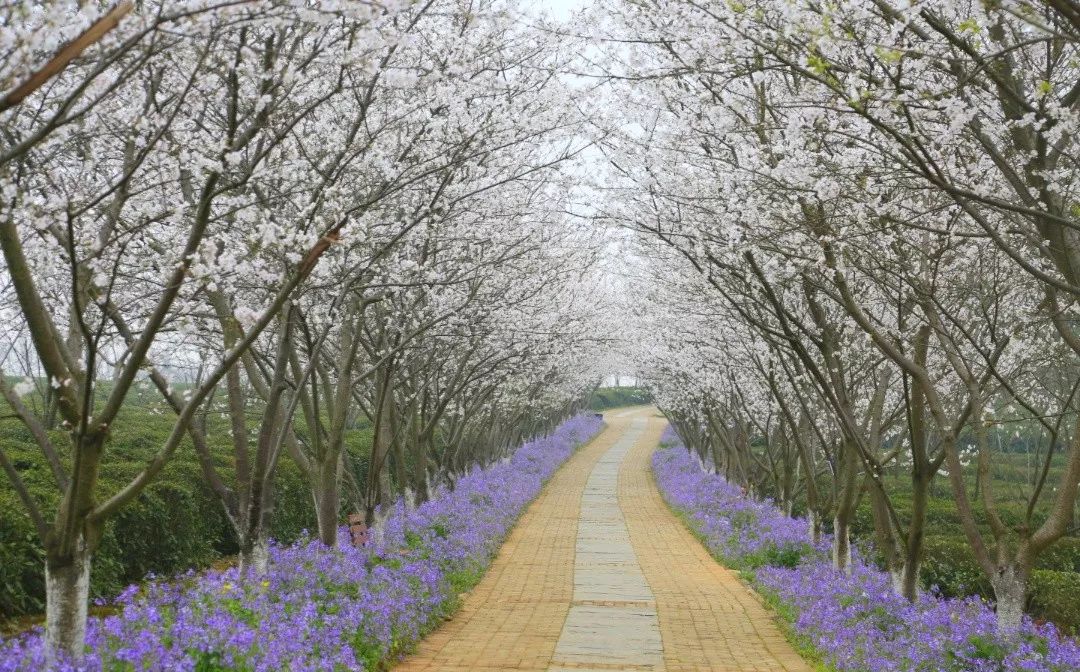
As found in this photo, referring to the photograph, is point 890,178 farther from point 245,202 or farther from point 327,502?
point 327,502

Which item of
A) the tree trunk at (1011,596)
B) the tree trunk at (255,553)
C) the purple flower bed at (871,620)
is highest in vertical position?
the tree trunk at (255,553)

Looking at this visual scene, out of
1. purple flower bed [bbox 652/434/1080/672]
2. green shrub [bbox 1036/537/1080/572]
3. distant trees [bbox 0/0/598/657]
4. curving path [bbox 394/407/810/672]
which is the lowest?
green shrub [bbox 1036/537/1080/572]

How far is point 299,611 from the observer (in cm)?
736

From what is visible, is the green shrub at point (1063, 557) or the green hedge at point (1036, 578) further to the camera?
the green shrub at point (1063, 557)

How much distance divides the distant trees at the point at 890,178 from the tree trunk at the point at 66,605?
434 cm

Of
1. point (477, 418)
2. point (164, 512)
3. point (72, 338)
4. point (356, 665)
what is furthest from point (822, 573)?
point (477, 418)

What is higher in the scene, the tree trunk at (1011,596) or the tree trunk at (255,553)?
the tree trunk at (255,553)

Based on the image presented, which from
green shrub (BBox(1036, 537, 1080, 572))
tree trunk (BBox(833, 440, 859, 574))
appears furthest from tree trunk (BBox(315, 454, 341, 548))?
green shrub (BBox(1036, 537, 1080, 572))

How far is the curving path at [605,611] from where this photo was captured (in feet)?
27.5

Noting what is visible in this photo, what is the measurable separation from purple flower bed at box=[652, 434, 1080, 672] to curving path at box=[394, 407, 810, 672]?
36cm

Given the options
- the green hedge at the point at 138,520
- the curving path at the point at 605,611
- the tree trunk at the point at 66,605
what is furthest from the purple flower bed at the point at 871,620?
the green hedge at the point at 138,520

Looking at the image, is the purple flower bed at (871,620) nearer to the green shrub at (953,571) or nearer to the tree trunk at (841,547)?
the tree trunk at (841,547)

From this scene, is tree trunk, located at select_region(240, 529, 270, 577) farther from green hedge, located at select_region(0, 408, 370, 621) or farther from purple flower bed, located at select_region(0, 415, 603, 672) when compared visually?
green hedge, located at select_region(0, 408, 370, 621)

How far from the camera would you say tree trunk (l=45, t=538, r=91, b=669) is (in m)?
5.12
